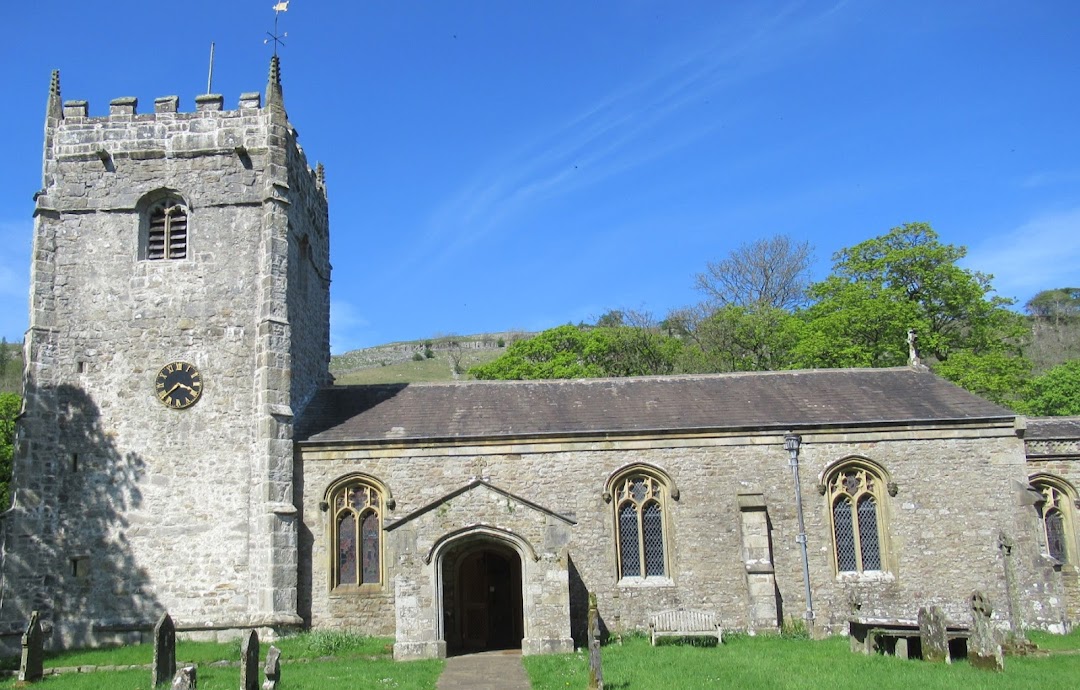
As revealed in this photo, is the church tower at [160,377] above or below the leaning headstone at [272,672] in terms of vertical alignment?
above

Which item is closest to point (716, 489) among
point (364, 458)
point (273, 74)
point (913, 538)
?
point (913, 538)

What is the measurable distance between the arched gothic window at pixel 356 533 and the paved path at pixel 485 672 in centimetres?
373

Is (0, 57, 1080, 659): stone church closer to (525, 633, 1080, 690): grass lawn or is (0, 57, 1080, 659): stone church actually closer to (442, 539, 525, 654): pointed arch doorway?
(442, 539, 525, 654): pointed arch doorway

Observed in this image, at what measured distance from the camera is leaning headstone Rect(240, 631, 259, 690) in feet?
46.3

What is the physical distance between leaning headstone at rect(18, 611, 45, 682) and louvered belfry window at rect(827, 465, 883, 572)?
17481 millimetres

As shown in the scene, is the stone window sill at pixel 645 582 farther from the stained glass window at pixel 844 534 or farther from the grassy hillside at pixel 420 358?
the grassy hillside at pixel 420 358

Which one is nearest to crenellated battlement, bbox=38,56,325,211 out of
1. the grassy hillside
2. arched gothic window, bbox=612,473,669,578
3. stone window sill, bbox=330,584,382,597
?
stone window sill, bbox=330,584,382,597

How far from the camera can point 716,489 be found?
21.6 metres

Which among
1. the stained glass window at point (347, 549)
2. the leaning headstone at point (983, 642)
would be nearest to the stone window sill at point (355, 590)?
the stained glass window at point (347, 549)

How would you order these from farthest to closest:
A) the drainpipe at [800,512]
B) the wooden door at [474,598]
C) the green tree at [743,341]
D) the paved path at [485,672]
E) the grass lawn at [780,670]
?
the green tree at [743,341] < the wooden door at [474,598] < the drainpipe at [800,512] < the paved path at [485,672] < the grass lawn at [780,670]

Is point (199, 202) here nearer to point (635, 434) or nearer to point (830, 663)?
point (635, 434)

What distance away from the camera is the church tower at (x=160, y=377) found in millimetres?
20484

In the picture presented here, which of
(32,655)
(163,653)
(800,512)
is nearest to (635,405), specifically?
(800,512)

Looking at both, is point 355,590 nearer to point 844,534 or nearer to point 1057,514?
point 844,534
